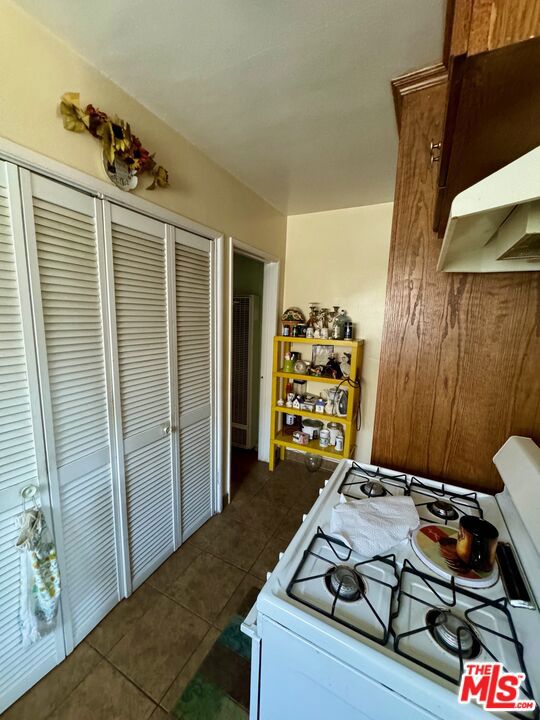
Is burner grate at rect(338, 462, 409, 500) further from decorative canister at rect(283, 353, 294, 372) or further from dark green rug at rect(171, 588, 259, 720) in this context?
decorative canister at rect(283, 353, 294, 372)

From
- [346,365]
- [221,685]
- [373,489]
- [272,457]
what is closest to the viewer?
[373,489]

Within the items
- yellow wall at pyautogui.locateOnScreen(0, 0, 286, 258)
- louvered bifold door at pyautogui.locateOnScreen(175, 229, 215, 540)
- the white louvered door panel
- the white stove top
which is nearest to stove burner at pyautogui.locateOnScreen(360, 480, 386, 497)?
the white stove top

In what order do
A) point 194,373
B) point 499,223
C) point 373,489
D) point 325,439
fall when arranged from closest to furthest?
1. point 499,223
2. point 373,489
3. point 194,373
4. point 325,439

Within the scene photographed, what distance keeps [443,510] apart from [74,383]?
4.59 ft

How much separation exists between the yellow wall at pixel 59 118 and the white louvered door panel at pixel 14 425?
0.59 feet

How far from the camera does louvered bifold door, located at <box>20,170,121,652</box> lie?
988 mm

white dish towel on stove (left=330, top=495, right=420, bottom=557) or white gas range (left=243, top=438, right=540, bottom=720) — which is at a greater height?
white dish towel on stove (left=330, top=495, right=420, bottom=557)

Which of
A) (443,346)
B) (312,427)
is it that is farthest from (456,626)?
(312,427)

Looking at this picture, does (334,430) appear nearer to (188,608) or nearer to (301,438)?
(301,438)

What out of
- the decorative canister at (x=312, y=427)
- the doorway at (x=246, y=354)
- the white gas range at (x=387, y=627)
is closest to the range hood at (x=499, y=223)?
the white gas range at (x=387, y=627)

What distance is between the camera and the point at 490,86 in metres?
0.48

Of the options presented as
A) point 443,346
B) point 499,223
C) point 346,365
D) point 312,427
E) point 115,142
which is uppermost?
point 115,142

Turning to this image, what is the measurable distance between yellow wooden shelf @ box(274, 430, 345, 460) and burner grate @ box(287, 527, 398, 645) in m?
1.66

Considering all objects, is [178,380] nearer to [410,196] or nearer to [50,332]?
[50,332]
